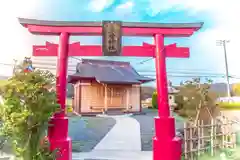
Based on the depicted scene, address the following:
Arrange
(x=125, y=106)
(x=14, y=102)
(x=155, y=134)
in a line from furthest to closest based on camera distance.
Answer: (x=125, y=106)
(x=155, y=134)
(x=14, y=102)

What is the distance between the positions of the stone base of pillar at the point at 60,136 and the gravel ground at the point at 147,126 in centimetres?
57

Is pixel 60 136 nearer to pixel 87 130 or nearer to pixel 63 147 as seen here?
pixel 63 147

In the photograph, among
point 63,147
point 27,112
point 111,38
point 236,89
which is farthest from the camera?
point 236,89

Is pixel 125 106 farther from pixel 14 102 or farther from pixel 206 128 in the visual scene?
pixel 14 102

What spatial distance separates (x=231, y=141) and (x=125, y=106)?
0.90m

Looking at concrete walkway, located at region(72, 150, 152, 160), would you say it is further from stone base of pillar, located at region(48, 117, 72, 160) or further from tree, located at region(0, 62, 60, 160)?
tree, located at region(0, 62, 60, 160)

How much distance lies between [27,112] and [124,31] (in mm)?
939

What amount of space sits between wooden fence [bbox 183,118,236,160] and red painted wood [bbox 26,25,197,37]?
720 millimetres

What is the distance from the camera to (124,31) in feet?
6.32

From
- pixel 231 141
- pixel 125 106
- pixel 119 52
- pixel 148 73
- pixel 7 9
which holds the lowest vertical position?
pixel 231 141

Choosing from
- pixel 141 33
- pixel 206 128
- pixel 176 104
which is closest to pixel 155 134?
pixel 176 104

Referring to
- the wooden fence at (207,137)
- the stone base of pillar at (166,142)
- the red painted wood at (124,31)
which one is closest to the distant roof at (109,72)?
the red painted wood at (124,31)

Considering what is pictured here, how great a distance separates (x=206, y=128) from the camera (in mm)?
1936

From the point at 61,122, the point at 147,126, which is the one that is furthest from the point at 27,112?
the point at 147,126
